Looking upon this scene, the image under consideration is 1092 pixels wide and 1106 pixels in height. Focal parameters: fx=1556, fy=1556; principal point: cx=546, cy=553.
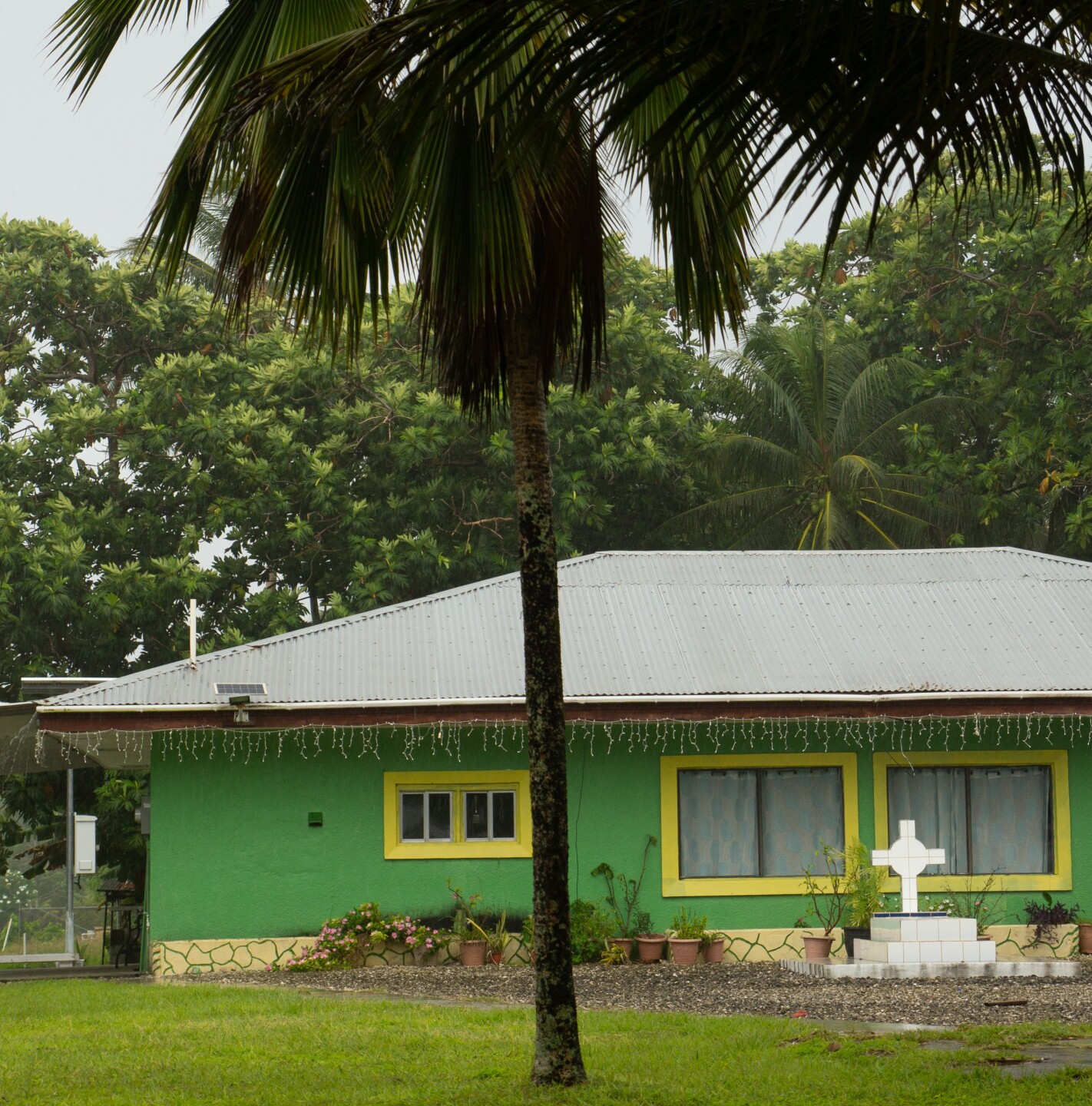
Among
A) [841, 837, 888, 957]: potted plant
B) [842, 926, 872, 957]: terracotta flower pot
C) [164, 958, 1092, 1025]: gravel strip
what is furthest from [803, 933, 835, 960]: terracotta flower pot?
[164, 958, 1092, 1025]: gravel strip

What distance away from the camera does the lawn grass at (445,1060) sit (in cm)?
796

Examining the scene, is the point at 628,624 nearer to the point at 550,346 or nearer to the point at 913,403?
the point at 550,346

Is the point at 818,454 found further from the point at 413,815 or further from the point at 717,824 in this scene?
the point at 413,815

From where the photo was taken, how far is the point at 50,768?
2094 cm

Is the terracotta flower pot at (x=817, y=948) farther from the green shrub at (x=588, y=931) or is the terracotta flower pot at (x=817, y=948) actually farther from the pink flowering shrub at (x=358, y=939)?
the pink flowering shrub at (x=358, y=939)

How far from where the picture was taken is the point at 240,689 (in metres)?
15.6

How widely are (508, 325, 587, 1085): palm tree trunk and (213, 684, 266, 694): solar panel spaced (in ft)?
25.2

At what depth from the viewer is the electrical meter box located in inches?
707

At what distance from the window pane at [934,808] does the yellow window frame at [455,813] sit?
401cm

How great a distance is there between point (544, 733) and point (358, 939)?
26.7 ft

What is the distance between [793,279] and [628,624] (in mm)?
18001

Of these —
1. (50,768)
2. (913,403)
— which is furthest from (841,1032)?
(913,403)

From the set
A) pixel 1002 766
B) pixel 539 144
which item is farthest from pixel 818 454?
pixel 539 144

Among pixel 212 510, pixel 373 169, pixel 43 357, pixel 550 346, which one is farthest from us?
pixel 43 357
